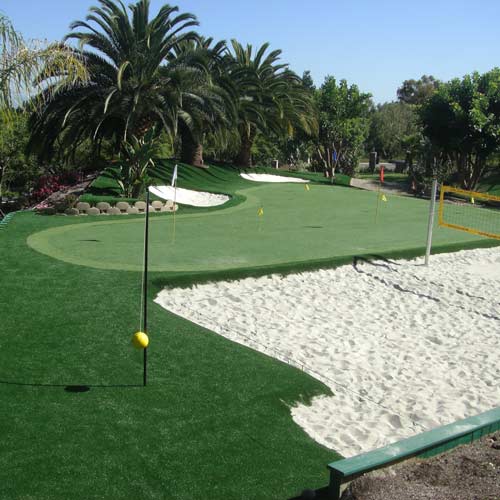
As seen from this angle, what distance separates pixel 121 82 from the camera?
81.7ft

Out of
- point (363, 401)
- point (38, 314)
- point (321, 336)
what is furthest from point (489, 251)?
point (38, 314)

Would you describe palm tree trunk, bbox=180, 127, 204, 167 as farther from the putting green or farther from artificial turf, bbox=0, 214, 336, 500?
artificial turf, bbox=0, 214, 336, 500

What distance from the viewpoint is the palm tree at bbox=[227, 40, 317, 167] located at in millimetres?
33656

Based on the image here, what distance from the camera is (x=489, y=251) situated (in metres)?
18.9

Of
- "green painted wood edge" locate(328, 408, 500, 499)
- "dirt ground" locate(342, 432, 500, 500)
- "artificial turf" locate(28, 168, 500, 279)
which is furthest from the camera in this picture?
"artificial turf" locate(28, 168, 500, 279)

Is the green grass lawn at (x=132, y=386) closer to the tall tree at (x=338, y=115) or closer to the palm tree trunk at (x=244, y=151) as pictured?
the palm tree trunk at (x=244, y=151)

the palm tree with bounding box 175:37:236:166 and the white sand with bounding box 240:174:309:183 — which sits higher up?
the palm tree with bounding box 175:37:236:166

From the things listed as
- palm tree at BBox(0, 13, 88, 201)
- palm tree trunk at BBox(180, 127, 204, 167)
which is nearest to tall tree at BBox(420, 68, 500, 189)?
palm tree trunk at BBox(180, 127, 204, 167)

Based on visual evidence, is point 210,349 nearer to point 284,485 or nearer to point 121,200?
point 284,485

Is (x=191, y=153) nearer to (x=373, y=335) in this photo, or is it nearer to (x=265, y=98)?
(x=265, y=98)

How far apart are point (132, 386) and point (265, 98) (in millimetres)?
29029

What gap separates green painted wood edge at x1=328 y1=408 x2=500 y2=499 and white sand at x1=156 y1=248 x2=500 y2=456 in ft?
4.23

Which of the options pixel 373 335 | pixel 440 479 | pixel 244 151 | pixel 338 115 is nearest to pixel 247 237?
pixel 373 335

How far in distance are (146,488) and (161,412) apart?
5.31ft
